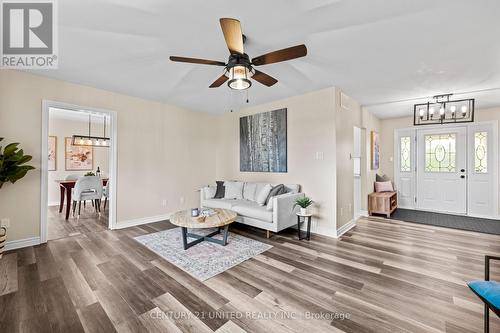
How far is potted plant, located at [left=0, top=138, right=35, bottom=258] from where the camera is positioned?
277 cm

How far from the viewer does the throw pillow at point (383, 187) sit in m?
5.57

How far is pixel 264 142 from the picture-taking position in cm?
470

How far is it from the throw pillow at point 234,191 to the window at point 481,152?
18.5 ft

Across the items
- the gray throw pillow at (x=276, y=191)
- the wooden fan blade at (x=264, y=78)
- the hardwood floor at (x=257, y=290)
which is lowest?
the hardwood floor at (x=257, y=290)

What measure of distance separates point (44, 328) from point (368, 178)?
5874 millimetres

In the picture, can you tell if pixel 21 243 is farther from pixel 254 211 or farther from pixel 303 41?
pixel 303 41

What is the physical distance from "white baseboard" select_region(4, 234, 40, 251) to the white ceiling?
8.31ft

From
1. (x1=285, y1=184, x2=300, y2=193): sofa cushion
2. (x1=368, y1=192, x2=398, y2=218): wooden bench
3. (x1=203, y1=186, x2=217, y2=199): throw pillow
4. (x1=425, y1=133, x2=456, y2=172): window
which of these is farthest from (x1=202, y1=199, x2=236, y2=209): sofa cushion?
(x1=425, y1=133, x2=456, y2=172): window

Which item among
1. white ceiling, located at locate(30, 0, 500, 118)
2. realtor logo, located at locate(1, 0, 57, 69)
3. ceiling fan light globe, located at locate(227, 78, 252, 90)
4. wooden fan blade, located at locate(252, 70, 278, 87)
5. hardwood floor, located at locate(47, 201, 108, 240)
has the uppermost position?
realtor logo, located at locate(1, 0, 57, 69)

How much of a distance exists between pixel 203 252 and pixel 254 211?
1.10 m

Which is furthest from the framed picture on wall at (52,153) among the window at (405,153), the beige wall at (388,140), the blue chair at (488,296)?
the window at (405,153)

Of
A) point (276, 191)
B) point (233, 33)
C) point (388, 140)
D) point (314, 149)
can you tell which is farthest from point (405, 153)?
point (233, 33)

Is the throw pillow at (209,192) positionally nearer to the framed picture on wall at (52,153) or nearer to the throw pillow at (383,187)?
the throw pillow at (383,187)

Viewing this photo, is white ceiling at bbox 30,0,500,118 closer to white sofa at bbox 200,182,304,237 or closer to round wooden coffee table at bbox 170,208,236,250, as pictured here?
white sofa at bbox 200,182,304,237
